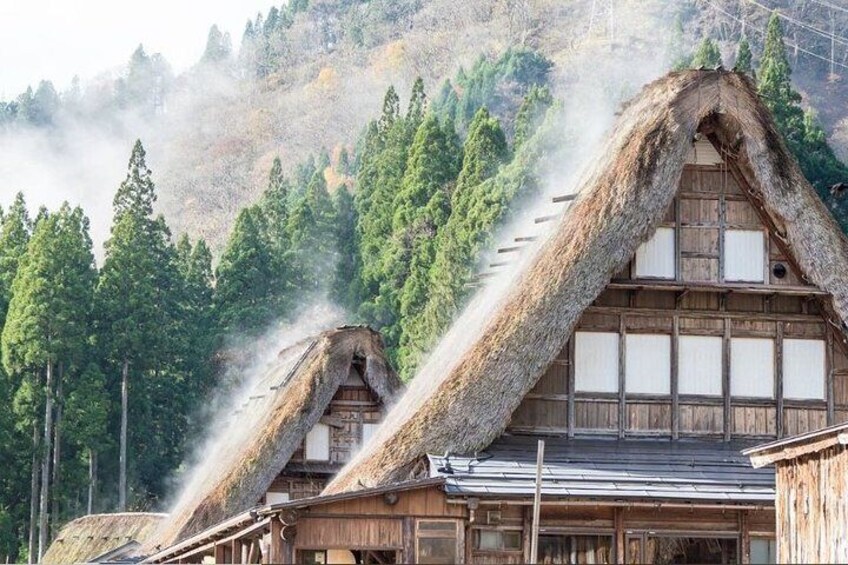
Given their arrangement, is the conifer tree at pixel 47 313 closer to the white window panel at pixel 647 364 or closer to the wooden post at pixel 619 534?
the white window panel at pixel 647 364

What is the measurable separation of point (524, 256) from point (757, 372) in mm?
3658

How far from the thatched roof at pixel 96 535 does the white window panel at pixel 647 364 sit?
60.5ft

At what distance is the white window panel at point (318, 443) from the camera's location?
131ft

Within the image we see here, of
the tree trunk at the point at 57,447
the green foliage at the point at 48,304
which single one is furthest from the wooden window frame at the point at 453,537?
the green foliage at the point at 48,304

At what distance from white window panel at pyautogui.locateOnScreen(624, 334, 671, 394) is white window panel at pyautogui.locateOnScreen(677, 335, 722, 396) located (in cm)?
20

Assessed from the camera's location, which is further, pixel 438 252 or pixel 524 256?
pixel 438 252

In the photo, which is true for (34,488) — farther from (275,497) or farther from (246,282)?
(275,497)

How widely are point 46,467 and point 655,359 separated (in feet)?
120

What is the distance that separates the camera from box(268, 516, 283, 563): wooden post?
24.9 metres

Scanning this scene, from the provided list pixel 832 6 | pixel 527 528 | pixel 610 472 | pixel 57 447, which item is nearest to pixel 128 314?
pixel 57 447

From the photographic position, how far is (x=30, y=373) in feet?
208

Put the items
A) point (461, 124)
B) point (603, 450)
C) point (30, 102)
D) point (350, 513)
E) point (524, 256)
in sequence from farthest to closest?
1. point (30, 102)
2. point (461, 124)
3. point (524, 256)
4. point (603, 450)
5. point (350, 513)

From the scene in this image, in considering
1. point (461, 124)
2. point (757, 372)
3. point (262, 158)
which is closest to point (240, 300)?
point (461, 124)

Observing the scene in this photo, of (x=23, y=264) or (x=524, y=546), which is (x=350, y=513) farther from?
(x=23, y=264)
